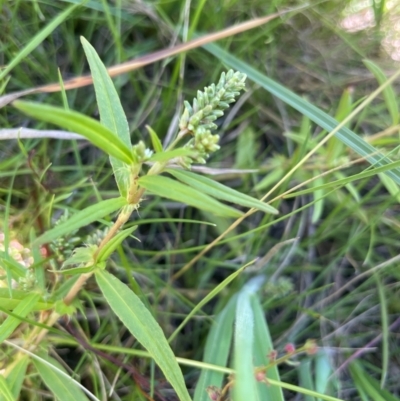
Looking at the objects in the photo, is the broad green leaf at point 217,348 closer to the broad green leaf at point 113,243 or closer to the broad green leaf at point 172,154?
the broad green leaf at point 113,243

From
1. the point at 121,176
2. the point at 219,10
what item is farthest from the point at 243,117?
the point at 121,176

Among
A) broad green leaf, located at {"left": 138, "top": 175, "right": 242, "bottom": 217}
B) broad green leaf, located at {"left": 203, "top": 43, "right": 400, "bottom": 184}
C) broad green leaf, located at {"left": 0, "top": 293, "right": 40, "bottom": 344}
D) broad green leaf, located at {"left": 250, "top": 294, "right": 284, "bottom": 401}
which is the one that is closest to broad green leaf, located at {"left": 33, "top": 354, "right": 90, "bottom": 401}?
broad green leaf, located at {"left": 0, "top": 293, "right": 40, "bottom": 344}

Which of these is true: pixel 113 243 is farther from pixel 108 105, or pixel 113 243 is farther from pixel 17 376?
pixel 17 376

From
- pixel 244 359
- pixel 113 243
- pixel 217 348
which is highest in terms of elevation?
pixel 113 243

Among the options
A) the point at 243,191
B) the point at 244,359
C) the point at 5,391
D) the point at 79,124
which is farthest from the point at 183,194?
the point at 243,191

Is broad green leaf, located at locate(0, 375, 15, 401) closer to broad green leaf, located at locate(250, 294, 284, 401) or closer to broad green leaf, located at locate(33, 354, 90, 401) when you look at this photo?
broad green leaf, located at locate(33, 354, 90, 401)

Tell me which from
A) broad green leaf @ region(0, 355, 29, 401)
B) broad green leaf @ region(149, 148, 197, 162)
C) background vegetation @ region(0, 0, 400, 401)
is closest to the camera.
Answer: broad green leaf @ region(149, 148, 197, 162)
